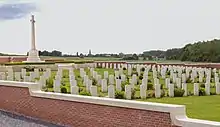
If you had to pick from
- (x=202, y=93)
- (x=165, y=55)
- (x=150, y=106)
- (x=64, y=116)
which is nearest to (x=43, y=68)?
(x=202, y=93)

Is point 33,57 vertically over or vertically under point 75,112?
over

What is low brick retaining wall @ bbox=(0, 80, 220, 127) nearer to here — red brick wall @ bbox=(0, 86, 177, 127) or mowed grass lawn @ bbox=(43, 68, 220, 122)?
A: red brick wall @ bbox=(0, 86, 177, 127)

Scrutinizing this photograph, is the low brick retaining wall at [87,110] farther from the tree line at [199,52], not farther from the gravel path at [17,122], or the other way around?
the tree line at [199,52]

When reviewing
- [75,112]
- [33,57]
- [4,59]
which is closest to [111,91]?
[75,112]

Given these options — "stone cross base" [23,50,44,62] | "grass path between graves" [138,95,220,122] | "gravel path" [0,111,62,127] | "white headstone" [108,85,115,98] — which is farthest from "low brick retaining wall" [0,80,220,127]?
"stone cross base" [23,50,44,62]

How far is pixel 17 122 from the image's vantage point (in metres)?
10.9

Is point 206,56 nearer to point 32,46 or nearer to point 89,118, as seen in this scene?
point 32,46

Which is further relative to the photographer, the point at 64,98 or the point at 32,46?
the point at 32,46

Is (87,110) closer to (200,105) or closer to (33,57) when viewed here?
(200,105)

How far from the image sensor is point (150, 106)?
26.7ft

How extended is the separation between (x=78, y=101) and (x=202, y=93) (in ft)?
25.7

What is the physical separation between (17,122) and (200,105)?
5.65m

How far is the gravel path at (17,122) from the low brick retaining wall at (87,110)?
0.79 feet

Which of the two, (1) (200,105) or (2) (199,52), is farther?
(2) (199,52)
